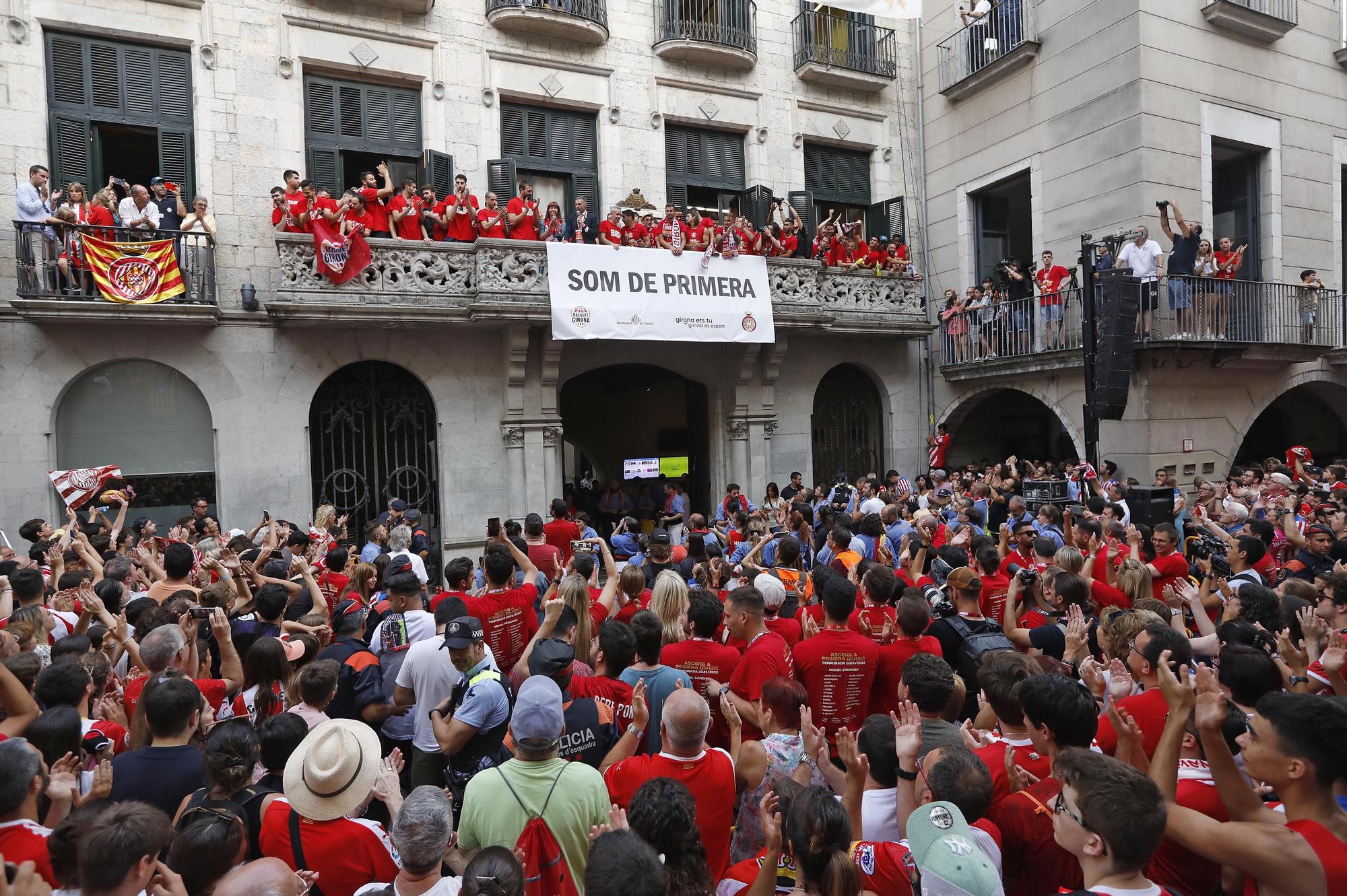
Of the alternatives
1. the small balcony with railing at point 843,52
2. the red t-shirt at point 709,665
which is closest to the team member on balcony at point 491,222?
the small balcony with railing at point 843,52

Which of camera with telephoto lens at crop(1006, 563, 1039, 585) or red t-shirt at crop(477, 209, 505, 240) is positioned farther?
red t-shirt at crop(477, 209, 505, 240)

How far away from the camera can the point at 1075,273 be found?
15773 millimetres

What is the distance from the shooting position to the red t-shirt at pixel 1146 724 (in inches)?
144

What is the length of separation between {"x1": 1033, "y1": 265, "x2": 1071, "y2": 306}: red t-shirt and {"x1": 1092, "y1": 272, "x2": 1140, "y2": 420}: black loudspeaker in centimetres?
296

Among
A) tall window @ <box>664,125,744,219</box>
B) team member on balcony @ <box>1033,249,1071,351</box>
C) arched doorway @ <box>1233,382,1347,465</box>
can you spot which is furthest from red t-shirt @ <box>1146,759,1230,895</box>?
arched doorway @ <box>1233,382,1347,465</box>

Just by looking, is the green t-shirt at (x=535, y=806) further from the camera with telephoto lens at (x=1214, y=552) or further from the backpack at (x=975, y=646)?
the camera with telephoto lens at (x=1214, y=552)

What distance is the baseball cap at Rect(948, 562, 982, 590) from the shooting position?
5500mm

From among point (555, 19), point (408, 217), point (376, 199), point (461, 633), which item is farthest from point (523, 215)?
point (461, 633)

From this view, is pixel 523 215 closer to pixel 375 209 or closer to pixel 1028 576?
pixel 375 209

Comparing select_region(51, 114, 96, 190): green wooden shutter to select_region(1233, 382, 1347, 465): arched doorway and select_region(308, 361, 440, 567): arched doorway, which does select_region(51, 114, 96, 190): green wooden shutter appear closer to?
select_region(308, 361, 440, 567): arched doorway

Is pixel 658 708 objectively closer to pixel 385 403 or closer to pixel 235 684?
pixel 235 684

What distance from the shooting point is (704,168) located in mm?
17281

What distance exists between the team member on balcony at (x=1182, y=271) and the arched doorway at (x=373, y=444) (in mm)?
13342

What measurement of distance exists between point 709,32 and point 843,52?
3.42m
